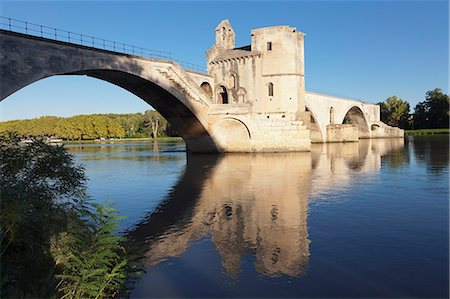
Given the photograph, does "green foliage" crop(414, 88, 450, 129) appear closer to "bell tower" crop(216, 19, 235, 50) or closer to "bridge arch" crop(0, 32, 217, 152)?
"bell tower" crop(216, 19, 235, 50)


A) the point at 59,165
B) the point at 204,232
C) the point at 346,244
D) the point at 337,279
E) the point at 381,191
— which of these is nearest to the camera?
the point at 337,279

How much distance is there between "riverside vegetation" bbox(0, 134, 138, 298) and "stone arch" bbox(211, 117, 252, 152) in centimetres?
3099

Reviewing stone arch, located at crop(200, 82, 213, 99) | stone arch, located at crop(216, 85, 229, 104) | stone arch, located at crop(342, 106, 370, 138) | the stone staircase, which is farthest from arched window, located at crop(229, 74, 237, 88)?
stone arch, located at crop(342, 106, 370, 138)

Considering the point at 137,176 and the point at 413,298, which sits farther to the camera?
the point at 137,176

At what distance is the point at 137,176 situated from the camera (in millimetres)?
25141

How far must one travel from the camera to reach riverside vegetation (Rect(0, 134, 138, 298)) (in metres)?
6.29

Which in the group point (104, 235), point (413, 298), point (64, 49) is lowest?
point (413, 298)

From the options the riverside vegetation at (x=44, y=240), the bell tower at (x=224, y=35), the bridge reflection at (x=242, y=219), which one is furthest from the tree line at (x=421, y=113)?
the riverside vegetation at (x=44, y=240)

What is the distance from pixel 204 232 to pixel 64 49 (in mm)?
18680

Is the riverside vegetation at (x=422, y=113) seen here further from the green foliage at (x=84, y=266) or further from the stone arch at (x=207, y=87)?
the green foliage at (x=84, y=266)

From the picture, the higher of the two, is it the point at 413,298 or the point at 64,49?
the point at 64,49

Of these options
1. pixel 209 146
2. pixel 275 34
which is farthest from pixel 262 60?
pixel 209 146

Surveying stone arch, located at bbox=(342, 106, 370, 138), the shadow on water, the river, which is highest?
stone arch, located at bbox=(342, 106, 370, 138)

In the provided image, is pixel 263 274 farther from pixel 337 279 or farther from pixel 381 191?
pixel 381 191
